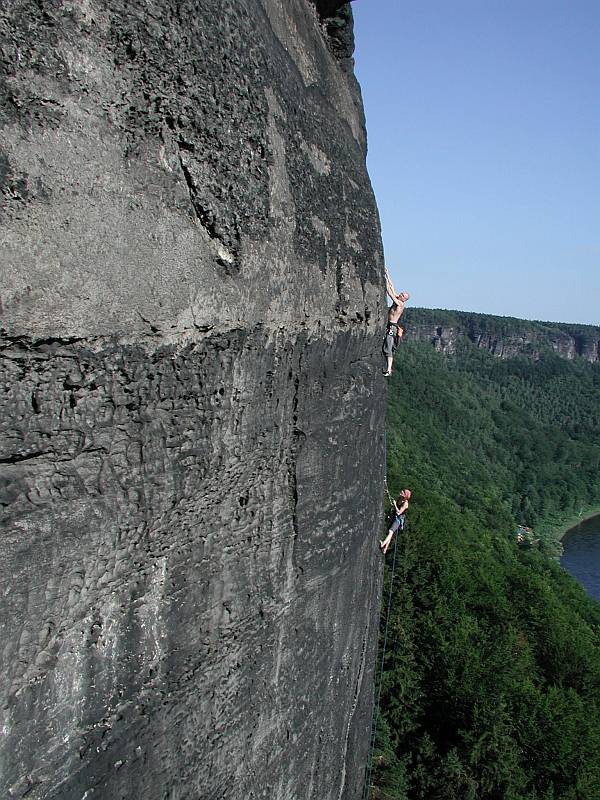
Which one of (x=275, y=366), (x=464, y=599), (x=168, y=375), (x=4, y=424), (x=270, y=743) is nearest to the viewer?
(x=4, y=424)

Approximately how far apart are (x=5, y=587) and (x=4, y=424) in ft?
1.27

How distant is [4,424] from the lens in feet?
5.98

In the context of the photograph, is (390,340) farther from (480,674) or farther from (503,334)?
(503,334)

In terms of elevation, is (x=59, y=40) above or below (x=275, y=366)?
above

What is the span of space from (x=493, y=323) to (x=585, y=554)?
2474 inches

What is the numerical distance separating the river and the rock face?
4757cm

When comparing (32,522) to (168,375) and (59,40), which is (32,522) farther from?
(59,40)

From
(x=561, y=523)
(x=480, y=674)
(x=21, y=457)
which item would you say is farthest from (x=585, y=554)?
(x=21, y=457)

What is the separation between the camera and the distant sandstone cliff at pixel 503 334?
109m

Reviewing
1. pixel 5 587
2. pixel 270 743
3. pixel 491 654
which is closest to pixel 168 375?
pixel 5 587

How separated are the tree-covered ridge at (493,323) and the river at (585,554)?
4196cm

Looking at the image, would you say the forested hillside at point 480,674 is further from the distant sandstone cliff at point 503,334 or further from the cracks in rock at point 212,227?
the distant sandstone cliff at point 503,334

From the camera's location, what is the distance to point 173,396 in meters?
2.28

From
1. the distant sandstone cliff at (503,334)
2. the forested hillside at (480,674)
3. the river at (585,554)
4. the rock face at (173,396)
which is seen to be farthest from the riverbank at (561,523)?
the rock face at (173,396)
